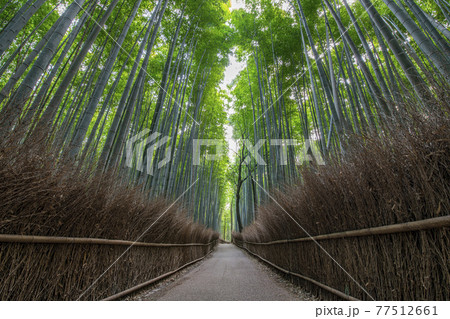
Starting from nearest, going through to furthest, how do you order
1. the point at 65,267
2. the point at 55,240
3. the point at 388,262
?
the point at 388,262
the point at 55,240
the point at 65,267

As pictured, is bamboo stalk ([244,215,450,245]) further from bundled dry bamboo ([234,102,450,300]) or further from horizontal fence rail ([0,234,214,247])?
horizontal fence rail ([0,234,214,247])

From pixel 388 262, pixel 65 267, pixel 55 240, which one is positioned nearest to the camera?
pixel 388 262

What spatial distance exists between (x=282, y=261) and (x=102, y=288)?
2.64m

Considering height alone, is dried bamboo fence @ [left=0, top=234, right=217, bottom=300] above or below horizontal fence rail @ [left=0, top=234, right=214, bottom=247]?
below

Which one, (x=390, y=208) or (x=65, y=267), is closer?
(x=390, y=208)

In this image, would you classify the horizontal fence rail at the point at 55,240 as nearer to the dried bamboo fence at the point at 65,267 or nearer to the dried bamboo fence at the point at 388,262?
the dried bamboo fence at the point at 65,267

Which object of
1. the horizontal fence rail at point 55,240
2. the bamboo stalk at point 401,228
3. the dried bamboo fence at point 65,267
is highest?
the bamboo stalk at point 401,228

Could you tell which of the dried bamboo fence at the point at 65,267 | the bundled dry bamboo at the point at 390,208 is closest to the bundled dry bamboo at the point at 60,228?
the dried bamboo fence at the point at 65,267

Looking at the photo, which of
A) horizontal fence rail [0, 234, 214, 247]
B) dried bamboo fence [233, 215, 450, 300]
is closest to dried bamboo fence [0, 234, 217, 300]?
horizontal fence rail [0, 234, 214, 247]

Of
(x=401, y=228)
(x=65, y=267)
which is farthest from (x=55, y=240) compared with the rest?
(x=401, y=228)

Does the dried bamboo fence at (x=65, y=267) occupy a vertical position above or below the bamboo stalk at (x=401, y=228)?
below

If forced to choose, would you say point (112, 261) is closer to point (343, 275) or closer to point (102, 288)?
point (102, 288)

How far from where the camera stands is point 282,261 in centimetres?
344

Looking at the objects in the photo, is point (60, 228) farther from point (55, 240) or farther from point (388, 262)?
point (388, 262)
